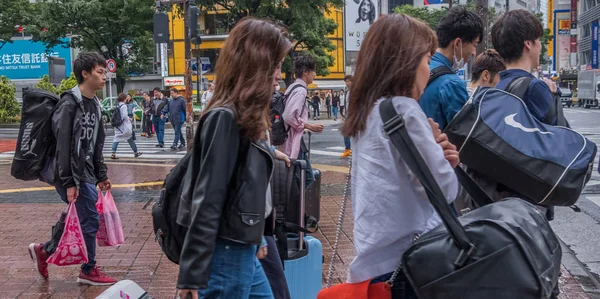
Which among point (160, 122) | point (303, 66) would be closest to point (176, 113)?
point (160, 122)

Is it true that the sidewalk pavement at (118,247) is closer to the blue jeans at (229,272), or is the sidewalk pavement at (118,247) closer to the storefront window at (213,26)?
the blue jeans at (229,272)

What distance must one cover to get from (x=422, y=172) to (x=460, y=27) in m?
1.74

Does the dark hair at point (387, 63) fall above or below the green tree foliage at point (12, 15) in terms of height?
below

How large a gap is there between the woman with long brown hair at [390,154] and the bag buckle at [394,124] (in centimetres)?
2

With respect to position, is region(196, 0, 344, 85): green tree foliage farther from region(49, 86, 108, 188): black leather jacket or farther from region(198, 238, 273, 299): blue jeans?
region(198, 238, 273, 299): blue jeans

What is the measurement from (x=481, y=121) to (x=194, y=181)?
118 centimetres

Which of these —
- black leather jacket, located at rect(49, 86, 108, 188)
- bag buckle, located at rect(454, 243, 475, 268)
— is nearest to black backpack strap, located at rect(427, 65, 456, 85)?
bag buckle, located at rect(454, 243, 475, 268)

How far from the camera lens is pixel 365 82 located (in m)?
2.44

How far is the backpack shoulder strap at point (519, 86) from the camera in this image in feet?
10.5

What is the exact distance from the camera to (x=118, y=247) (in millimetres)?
6617

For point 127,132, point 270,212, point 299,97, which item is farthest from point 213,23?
point 270,212

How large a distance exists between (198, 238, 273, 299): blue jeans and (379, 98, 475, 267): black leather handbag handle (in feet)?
2.72

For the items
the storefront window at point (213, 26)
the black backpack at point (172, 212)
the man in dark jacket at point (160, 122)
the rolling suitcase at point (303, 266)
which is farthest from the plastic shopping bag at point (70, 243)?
the storefront window at point (213, 26)

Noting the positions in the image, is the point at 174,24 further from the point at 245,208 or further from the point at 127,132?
the point at 245,208
